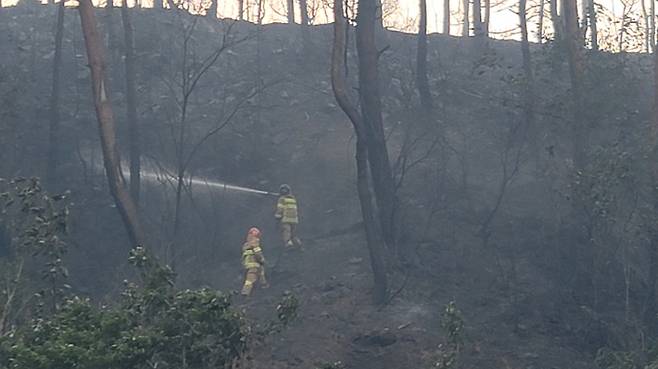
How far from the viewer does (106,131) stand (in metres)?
17.5

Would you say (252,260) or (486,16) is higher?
(486,16)

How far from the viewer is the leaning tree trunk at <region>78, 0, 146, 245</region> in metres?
17.2

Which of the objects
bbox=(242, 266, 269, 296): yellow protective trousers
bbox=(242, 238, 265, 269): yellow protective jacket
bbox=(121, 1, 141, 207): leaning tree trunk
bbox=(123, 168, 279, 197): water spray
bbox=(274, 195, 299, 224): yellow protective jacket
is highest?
bbox=(121, 1, 141, 207): leaning tree trunk

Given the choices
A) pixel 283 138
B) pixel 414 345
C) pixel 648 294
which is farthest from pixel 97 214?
pixel 648 294

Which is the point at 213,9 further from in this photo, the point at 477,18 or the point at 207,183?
the point at 207,183

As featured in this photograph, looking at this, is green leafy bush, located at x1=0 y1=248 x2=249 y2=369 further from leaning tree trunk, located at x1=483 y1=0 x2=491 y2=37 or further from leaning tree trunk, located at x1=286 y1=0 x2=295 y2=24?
leaning tree trunk, located at x1=286 y1=0 x2=295 y2=24

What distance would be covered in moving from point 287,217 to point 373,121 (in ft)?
9.08

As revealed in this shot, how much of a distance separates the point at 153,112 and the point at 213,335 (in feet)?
58.4

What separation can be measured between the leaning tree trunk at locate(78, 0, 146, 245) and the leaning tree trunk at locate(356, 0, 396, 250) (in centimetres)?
480

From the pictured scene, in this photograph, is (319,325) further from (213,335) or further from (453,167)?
(453,167)

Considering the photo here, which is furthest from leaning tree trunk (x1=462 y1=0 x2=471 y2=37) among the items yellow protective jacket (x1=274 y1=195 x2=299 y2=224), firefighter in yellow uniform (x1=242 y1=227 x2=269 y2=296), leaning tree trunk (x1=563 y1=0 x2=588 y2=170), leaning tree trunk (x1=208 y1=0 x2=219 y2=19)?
firefighter in yellow uniform (x1=242 y1=227 x2=269 y2=296)

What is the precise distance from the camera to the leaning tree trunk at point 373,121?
19.2m

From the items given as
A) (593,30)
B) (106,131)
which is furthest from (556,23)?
(106,131)

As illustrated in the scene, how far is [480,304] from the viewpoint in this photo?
18.0m
